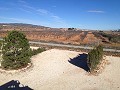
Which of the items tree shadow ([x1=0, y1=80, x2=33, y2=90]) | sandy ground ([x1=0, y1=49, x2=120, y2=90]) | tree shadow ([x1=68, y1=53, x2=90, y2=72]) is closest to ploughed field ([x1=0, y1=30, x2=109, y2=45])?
tree shadow ([x1=68, y1=53, x2=90, y2=72])

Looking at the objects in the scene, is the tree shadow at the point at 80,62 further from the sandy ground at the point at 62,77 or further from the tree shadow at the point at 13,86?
the tree shadow at the point at 13,86

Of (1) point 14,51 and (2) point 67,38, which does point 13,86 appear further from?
(2) point 67,38

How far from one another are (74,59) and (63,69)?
676 centimetres

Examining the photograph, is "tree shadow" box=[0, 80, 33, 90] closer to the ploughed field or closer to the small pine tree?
the small pine tree

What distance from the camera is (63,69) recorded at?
1114 inches

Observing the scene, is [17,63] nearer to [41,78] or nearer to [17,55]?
[17,55]

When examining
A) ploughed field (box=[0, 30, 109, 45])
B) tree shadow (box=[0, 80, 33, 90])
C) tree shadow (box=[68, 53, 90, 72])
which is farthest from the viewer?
ploughed field (box=[0, 30, 109, 45])

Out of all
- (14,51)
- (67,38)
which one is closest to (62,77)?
(14,51)

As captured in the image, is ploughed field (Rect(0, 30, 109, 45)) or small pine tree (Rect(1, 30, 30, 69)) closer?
small pine tree (Rect(1, 30, 30, 69))

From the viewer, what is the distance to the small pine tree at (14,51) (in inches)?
1036

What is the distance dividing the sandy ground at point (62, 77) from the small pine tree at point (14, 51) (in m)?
1.92

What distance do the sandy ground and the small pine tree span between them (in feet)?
6.30

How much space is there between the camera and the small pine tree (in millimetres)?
26312

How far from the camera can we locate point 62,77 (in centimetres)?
2462
